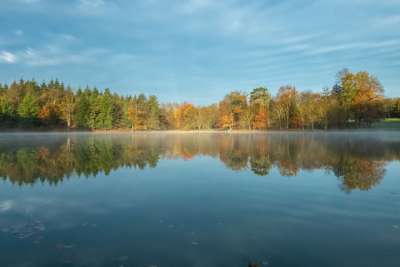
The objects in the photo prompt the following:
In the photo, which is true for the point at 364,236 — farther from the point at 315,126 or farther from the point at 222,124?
the point at 222,124

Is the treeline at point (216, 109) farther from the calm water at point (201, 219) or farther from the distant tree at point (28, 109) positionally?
the calm water at point (201, 219)

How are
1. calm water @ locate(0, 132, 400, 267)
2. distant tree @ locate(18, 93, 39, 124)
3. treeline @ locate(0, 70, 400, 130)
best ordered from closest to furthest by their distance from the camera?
calm water @ locate(0, 132, 400, 267)
treeline @ locate(0, 70, 400, 130)
distant tree @ locate(18, 93, 39, 124)

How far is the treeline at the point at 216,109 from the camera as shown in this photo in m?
72.1

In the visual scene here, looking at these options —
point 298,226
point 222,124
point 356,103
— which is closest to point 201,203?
point 298,226

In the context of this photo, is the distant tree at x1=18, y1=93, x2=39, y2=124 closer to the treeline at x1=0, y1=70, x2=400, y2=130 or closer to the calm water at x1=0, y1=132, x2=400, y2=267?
the treeline at x1=0, y1=70, x2=400, y2=130

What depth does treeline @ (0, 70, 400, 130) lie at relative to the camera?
236 ft

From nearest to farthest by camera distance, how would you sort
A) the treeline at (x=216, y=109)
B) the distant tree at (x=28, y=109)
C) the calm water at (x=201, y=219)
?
1. the calm water at (x=201, y=219)
2. the treeline at (x=216, y=109)
3. the distant tree at (x=28, y=109)

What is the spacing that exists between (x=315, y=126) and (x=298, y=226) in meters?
78.2

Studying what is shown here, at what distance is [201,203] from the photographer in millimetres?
9461

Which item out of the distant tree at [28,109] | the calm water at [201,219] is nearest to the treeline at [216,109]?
the distant tree at [28,109]

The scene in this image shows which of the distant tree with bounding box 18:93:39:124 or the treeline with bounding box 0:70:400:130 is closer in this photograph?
the treeline with bounding box 0:70:400:130

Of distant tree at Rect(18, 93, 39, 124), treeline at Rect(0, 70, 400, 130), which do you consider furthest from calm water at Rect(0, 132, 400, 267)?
distant tree at Rect(18, 93, 39, 124)

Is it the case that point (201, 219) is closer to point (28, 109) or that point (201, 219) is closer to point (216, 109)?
point (28, 109)

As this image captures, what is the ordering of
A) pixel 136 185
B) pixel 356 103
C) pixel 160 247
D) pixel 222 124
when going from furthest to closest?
pixel 222 124, pixel 356 103, pixel 136 185, pixel 160 247
